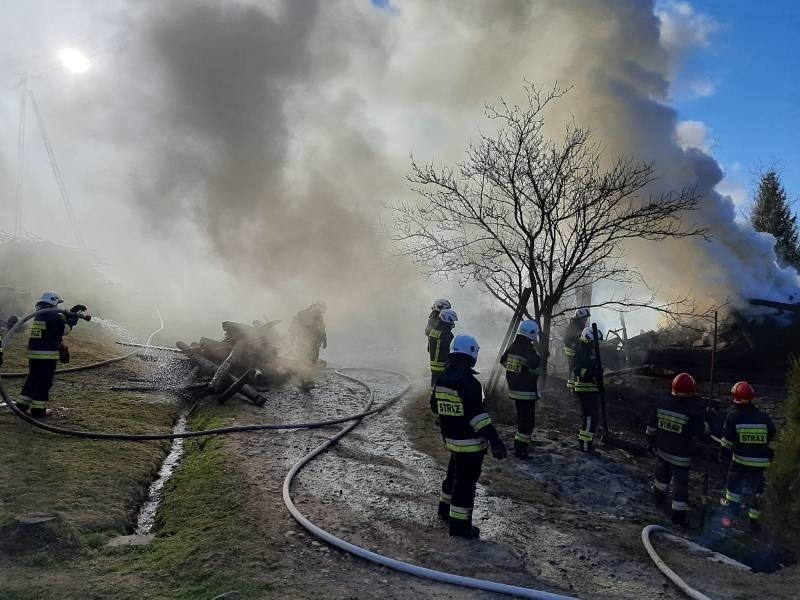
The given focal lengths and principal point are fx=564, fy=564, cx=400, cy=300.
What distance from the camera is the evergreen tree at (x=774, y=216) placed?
74.7 ft

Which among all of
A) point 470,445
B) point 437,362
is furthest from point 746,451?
point 437,362

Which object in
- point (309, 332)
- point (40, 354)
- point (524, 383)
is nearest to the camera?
point (40, 354)

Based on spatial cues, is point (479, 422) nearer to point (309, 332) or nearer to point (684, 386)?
point (684, 386)

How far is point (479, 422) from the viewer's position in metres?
5.21

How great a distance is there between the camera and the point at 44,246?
23203 mm

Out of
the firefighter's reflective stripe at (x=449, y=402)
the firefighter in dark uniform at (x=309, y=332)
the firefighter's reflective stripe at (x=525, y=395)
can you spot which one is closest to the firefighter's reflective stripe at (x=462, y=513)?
the firefighter's reflective stripe at (x=449, y=402)

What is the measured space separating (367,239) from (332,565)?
18279 millimetres

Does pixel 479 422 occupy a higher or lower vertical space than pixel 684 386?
lower

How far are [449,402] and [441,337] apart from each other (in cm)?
415

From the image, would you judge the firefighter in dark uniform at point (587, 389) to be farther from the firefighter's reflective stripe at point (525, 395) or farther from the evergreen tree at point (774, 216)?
the evergreen tree at point (774, 216)

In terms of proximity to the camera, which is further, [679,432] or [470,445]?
[679,432]

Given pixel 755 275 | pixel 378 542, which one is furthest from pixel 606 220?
pixel 378 542

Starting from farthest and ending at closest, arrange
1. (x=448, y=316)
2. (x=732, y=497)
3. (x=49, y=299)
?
(x=448, y=316) → (x=49, y=299) → (x=732, y=497)

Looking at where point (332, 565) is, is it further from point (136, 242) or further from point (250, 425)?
point (136, 242)
